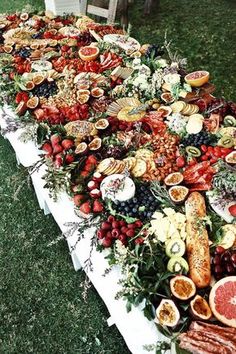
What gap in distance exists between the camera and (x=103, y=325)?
3.05m

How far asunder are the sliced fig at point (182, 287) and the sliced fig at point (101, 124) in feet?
4.60

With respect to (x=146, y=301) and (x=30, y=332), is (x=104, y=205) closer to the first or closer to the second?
(x=146, y=301)

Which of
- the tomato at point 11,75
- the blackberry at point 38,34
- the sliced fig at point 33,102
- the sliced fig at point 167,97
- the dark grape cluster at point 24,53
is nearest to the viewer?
the sliced fig at point 167,97

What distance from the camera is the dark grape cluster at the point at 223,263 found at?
7.70ft

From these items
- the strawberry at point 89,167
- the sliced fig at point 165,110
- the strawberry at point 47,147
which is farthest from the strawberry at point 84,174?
the sliced fig at point 165,110

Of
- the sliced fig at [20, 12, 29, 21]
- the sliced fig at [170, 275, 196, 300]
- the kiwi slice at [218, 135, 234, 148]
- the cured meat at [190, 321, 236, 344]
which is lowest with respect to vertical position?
the cured meat at [190, 321, 236, 344]

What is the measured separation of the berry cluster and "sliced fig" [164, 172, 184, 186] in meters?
0.39

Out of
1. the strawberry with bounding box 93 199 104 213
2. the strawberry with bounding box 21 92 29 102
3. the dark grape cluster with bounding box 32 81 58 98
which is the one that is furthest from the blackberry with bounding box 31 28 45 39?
the strawberry with bounding box 93 199 104 213

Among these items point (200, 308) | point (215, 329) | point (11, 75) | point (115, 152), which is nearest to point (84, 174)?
point (115, 152)

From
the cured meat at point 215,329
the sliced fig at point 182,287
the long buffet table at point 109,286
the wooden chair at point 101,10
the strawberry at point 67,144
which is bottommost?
the long buffet table at point 109,286

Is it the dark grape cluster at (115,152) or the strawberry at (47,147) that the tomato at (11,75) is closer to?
the strawberry at (47,147)

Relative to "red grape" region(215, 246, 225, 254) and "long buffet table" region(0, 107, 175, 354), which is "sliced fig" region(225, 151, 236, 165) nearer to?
"red grape" region(215, 246, 225, 254)

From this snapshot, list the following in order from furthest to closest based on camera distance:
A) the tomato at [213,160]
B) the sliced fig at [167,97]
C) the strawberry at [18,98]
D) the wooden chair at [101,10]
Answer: the wooden chair at [101,10], the strawberry at [18,98], the sliced fig at [167,97], the tomato at [213,160]

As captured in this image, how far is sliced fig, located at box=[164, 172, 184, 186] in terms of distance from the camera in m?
2.84
